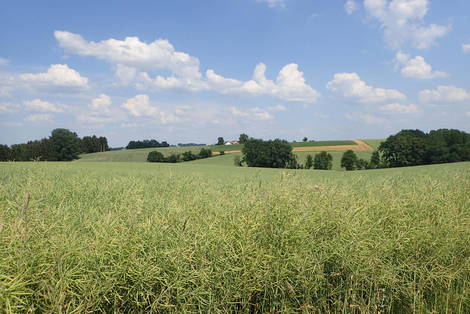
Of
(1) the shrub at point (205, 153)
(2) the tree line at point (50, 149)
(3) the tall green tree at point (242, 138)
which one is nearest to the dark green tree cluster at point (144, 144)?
(2) the tree line at point (50, 149)

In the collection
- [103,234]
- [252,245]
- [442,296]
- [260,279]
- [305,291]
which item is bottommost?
[442,296]

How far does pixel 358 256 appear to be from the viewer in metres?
3.22

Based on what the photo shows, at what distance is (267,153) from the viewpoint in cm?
5625

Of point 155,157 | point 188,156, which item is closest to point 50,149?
point 155,157

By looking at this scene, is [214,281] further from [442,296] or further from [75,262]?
[442,296]

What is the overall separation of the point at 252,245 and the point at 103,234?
1534 millimetres

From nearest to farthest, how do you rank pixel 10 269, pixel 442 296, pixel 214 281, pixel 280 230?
pixel 10 269 → pixel 214 281 → pixel 280 230 → pixel 442 296

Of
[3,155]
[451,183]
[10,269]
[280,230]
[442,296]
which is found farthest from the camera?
[3,155]

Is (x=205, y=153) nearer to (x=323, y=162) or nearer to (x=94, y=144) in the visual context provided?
(x=323, y=162)

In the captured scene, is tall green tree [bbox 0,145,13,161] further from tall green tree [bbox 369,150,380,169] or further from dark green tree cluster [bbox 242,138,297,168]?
tall green tree [bbox 369,150,380,169]

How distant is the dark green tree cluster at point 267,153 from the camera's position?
55812 millimetres

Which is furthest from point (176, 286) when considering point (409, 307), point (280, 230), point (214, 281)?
point (409, 307)

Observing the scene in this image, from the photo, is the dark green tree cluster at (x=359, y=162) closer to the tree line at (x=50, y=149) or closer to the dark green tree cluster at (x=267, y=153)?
the dark green tree cluster at (x=267, y=153)

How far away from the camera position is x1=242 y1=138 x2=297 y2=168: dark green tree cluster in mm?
55812
